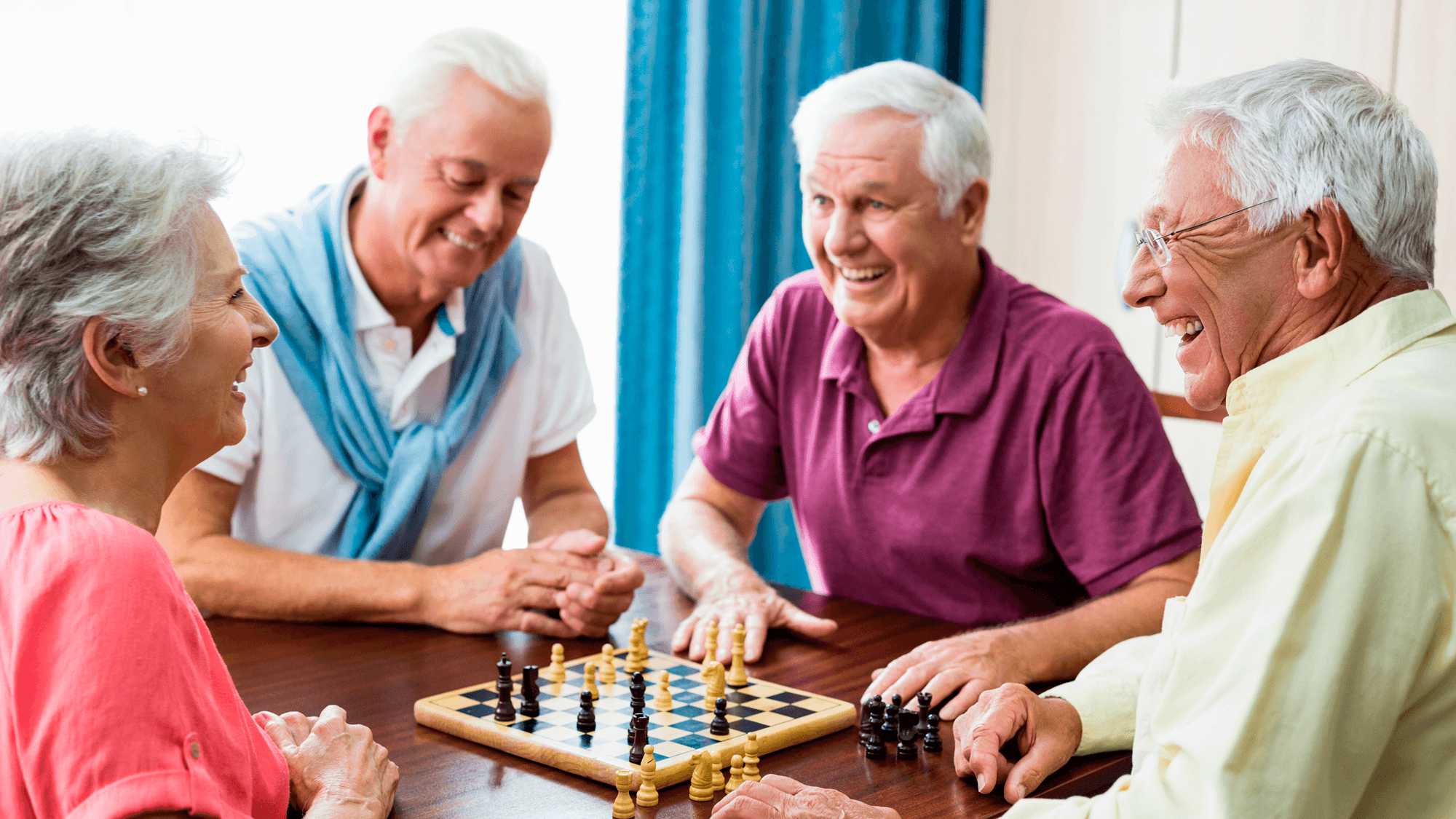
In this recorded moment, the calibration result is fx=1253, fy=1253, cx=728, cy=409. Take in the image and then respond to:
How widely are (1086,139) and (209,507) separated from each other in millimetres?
3100

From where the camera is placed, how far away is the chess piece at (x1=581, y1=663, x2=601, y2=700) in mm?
1664

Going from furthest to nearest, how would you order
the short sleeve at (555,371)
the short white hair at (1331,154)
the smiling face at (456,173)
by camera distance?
the short sleeve at (555,371), the smiling face at (456,173), the short white hair at (1331,154)

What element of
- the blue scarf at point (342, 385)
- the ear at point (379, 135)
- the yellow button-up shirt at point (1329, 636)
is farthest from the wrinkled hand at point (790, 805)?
the ear at point (379, 135)

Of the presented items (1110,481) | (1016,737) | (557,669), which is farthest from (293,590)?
(1110,481)

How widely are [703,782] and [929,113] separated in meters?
1.38

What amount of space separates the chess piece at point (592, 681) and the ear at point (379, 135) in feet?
3.55

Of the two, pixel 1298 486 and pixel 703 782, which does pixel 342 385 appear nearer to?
pixel 703 782

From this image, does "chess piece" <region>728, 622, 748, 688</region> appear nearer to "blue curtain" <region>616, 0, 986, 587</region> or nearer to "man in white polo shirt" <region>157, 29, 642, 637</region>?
"man in white polo shirt" <region>157, 29, 642, 637</region>

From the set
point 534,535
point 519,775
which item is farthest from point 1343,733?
point 534,535

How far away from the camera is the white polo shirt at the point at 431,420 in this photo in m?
2.19

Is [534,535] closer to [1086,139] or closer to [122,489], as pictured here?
[122,489]

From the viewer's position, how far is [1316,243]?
1253mm

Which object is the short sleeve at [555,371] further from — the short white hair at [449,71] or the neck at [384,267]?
the short white hair at [449,71]

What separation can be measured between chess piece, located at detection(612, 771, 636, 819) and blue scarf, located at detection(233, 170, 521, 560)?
1053mm
